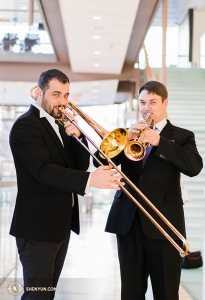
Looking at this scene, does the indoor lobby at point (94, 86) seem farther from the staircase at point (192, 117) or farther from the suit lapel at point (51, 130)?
the suit lapel at point (51, 130)

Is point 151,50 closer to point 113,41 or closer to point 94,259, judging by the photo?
point 113,41

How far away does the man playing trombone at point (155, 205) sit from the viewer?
9.36ft

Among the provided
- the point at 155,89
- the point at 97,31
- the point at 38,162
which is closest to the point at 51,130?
the point at 38,162

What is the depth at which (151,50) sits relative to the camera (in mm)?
13484

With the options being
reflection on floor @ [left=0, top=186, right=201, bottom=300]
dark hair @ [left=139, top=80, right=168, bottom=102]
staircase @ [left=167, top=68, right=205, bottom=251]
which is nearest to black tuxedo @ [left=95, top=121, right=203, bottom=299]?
dark hair @ [left=139, top=80, right=168, bottom=102]

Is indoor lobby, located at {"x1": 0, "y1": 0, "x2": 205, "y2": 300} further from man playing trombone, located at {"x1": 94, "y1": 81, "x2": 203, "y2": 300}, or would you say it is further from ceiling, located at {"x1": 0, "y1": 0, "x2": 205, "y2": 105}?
man playing trombone, located at {"x1": 94, "y1": 81, "x2": 203, "y2": 300}

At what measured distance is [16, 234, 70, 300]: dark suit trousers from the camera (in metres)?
2.57

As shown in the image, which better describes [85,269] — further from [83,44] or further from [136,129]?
[83,44]

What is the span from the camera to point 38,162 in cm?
261

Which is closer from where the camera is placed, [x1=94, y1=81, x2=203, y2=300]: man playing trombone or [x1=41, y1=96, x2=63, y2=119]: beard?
[x1=41, y1=96, x2=63, y2=119]: beard

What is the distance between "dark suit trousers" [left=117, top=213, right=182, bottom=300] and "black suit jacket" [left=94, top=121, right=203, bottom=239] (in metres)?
0.06

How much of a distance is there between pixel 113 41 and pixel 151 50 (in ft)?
11.9

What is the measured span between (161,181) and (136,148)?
23 centimetres

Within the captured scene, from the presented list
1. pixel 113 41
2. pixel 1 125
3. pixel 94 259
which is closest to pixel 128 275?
pixel 1 125
